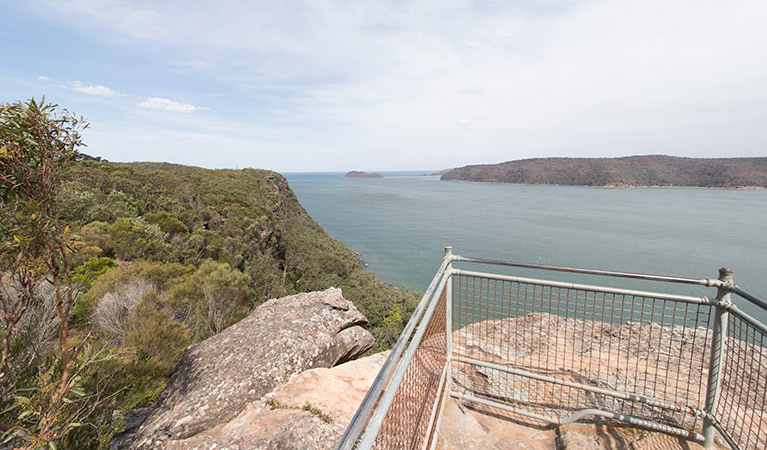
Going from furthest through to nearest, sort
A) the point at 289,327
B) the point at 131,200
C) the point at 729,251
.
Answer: the point at 729,251 → the point at 131,200 → the point at 289,327

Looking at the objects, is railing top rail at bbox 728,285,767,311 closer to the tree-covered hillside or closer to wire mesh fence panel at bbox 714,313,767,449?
wire mesh fence panel at bbox 714,313,767,449

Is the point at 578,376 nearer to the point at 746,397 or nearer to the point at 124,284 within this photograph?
the point at 746,397

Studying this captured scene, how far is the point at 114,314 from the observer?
9625mm

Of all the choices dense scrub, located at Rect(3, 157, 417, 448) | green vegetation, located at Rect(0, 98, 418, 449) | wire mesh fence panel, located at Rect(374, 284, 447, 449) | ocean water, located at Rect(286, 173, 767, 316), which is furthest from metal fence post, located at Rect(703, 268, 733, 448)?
ocean water, located at Rect(286, 173, 767, 316)

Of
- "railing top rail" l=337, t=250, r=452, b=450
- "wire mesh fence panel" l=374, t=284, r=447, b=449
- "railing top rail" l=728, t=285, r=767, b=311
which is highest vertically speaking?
"railing top rail" l=728, t=285, r=767, b=311

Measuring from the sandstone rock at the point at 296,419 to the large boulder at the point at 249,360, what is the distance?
0.76 m

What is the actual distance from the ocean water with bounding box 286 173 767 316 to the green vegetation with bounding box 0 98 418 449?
447 inches

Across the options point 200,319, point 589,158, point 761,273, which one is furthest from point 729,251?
point 589,158

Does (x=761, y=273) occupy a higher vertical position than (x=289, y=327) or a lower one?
lower

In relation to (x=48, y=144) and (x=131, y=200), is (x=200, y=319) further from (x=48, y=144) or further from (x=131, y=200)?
(x=131, y=200)

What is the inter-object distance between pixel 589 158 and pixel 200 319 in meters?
181

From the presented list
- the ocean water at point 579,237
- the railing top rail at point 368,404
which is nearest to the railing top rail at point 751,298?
the railing top rail at point 368,404

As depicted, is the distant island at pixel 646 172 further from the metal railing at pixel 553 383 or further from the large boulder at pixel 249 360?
the metal railing at pixel 553 383

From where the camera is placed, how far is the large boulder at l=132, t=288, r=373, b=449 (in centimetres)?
525
